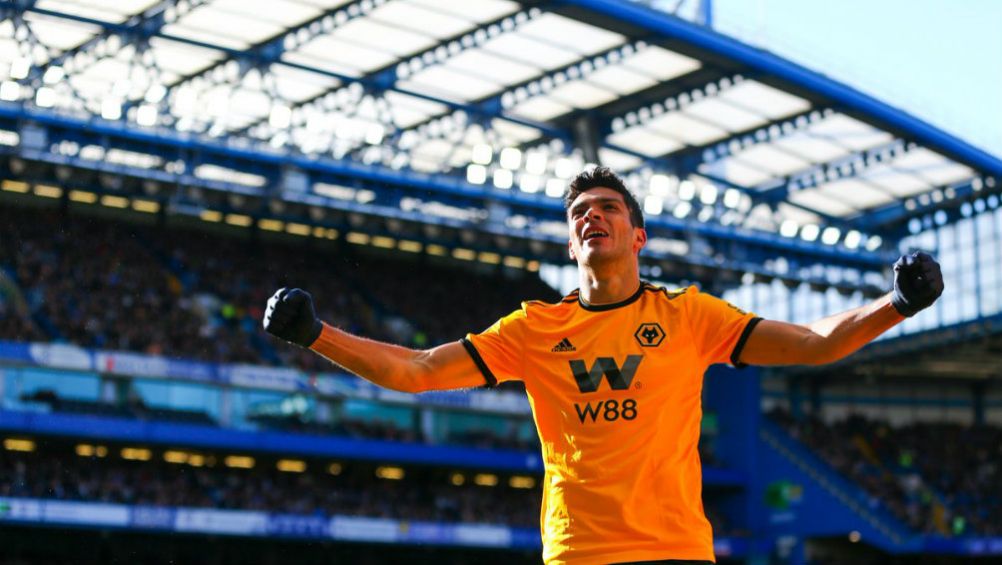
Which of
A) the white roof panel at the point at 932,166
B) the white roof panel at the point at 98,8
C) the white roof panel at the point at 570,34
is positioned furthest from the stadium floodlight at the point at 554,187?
the white roof panel at the point at 98,8

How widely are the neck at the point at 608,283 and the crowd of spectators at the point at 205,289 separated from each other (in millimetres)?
34133

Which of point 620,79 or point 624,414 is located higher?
point 620,79

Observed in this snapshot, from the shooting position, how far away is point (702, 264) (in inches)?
1761

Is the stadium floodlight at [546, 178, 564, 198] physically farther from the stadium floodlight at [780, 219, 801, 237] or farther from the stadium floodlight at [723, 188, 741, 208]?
the stadium floodlight at [780, 219, 801, 237]

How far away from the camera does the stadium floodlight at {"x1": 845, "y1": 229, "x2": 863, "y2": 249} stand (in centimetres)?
5053

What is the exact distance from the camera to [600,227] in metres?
5.20

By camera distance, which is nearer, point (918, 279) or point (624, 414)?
point (918, 279)

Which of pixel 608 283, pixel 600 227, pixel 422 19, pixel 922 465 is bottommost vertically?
pixel 608 283

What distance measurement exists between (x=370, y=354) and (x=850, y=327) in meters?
1.74

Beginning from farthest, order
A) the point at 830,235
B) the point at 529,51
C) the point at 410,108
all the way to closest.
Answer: the point at 830,235 → the point at 410,108 → the point at 529,51

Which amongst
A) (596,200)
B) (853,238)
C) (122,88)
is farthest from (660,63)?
(596,200)

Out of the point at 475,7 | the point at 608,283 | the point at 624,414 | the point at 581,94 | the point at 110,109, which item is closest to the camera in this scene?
the point at 624,414

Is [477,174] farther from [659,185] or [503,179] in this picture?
[659,185]

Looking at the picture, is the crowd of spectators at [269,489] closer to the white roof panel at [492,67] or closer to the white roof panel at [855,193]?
the white roof panel at [492,67]
